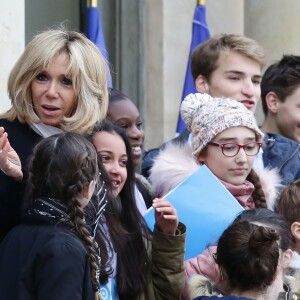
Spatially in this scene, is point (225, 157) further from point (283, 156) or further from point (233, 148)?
point (283, 156)

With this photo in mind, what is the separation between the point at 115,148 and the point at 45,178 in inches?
29.0

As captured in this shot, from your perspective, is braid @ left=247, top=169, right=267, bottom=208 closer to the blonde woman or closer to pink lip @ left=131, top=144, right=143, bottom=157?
pink lip @ left=131, top=144, right=143, bottom=157

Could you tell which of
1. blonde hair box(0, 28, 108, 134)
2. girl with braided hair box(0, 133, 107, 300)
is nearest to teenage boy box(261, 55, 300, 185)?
blonde hair box(0, 28, 108, 134)

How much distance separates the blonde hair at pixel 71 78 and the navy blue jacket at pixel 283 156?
52.6 inches

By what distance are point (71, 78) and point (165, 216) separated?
0.83 m

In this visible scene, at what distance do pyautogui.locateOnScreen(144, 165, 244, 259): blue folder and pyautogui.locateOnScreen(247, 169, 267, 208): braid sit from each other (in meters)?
0.33

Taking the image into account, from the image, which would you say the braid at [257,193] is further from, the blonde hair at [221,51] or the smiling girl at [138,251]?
the blonde hair at [221,51]

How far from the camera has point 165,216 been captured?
16.4 ft

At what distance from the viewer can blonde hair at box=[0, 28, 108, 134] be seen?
5.31 meters

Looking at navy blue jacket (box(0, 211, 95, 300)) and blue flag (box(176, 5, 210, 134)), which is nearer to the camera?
navy blue jacket (box(0, 211, 95, 300))

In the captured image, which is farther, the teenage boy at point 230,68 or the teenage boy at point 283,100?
the teenage boy at point 283,100

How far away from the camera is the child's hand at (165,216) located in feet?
16.3

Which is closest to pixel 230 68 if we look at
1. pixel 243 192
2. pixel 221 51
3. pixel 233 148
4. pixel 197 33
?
pixel 221 51

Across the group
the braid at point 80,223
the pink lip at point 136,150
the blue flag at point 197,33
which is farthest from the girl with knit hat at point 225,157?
the blue flag at point 197,33
